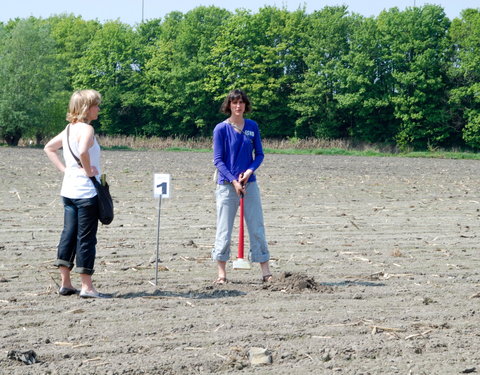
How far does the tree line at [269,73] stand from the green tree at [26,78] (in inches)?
3.7

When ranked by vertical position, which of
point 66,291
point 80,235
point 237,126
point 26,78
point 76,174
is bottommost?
point 66,291

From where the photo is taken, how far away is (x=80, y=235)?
724 centimetres

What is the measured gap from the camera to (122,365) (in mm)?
5090

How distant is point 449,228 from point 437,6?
58863mm

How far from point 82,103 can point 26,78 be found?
2326 inches

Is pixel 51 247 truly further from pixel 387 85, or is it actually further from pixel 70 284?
pixel 387 85

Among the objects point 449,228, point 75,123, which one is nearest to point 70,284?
point 75,123

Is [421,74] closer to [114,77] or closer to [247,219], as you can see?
[114,77]

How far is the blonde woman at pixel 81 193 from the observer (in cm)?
713

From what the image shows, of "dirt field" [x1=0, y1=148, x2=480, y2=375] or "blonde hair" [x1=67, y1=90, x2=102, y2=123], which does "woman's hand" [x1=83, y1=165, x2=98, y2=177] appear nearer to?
"blonde hair" [x1=67, y1=90, x2=102, y2=123]

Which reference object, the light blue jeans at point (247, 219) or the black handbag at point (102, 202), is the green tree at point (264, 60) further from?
the black handbag at point (102, 202)

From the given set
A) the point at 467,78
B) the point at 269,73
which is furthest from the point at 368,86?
the point at 269,73

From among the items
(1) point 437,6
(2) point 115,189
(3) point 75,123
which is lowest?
(2) point 115,189

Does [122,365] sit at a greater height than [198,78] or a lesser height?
lesser
